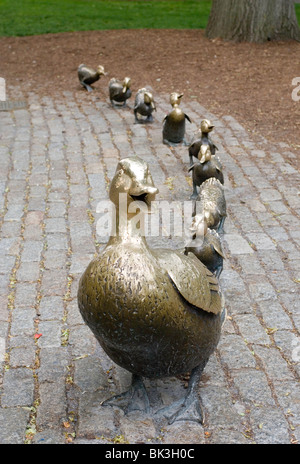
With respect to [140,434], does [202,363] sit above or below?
above

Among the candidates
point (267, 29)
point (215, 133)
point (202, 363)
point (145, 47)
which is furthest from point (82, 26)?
point (202, 363)

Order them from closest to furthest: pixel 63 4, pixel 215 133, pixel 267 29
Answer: pixel 215 133, pixel 267 29, pixel 63 4

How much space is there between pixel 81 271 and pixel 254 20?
32.9 ft

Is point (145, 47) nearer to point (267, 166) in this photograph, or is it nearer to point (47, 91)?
point (47, 91)

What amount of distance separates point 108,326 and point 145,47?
39.8 feet

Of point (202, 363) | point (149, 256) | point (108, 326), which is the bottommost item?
point (202, 363)

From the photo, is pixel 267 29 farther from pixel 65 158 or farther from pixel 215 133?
pixel 65 158

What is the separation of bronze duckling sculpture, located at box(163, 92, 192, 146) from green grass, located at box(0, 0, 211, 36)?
8.46 m

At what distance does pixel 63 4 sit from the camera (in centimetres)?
1939

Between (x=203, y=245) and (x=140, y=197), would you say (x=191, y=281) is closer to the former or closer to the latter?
(x=140, y=197)

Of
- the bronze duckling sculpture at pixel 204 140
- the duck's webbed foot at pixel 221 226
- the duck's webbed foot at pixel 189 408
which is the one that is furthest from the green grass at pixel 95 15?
the duck's webbed foot at pixel 189 408

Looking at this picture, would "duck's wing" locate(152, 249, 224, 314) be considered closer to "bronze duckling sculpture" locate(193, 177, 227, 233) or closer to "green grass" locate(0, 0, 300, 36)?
Answer: "bronze duckling sculpture" locate(193, 177, 227, 233)
